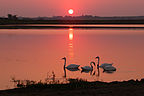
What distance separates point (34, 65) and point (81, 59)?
→ 4499 mm

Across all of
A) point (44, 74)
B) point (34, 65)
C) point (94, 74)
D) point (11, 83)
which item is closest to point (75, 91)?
point (11, 83)

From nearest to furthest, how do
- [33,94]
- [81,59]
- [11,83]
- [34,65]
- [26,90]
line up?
[33,94]
[26,90]
[11,83]
[34,65]
[81,59]

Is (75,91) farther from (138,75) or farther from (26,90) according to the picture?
(138,75)

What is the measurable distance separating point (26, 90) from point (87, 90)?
188cm

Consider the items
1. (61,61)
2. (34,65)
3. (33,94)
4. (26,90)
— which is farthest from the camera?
(61,61)

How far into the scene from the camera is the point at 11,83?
12.8 metres

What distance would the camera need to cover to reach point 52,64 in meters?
19.1

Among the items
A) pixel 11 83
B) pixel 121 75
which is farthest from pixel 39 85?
pixel 121 75

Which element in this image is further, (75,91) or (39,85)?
(39,85)

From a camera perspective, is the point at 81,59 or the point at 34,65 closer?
the point at 34,65

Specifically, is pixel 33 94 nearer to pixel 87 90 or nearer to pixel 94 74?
pixel 87 90

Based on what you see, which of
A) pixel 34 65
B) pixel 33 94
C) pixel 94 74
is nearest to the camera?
pixel 33 94

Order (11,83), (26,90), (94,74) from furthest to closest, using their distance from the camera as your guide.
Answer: (94,74)
(11,83)
(26,90)

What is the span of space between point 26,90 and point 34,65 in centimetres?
902
